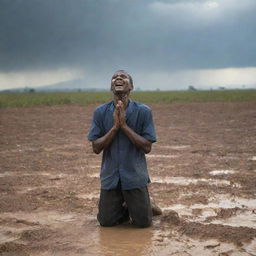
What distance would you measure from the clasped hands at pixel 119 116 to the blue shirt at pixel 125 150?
23 centimetres

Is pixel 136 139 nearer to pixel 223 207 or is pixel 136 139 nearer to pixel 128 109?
pixel 128 109

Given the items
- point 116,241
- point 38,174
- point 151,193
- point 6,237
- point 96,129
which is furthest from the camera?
point 38,174

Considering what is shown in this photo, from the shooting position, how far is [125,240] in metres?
4.91

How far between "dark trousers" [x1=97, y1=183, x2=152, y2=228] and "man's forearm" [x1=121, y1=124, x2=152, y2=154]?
489mm

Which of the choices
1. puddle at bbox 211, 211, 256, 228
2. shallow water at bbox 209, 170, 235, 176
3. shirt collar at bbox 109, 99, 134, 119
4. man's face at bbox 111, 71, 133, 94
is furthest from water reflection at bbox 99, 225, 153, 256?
shallow water at bbox 209, 170, 235, 176

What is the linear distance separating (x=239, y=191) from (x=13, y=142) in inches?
301

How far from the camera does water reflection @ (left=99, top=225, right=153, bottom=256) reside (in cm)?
457

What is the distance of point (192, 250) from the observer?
4.53 metres

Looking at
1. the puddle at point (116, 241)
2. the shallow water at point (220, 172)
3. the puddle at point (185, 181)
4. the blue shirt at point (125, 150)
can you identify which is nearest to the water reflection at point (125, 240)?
the puddle at point (116, 241)

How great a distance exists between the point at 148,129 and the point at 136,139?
23 centimetres

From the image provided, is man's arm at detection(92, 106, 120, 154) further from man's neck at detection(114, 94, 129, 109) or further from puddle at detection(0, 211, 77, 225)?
puddle at detection(0, 211, 77, 225)

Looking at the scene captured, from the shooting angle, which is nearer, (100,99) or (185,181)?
(185,181)

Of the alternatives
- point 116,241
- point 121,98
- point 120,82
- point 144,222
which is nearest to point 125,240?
point 116,241

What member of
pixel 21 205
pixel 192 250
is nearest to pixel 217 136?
pixel 21 205
